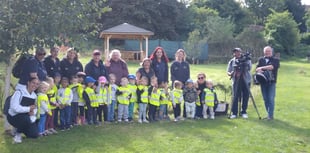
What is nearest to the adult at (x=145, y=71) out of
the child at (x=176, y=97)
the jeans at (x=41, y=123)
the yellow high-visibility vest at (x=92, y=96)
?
the child at (x=176, y=97)

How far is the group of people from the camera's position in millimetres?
7629

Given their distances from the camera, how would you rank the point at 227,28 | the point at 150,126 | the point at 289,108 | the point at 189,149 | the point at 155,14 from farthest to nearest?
the point at 155,14, the point at 227,28, the point at 289,108, the point at 150,126, the point at 189,149

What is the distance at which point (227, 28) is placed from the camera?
4253 centimetres

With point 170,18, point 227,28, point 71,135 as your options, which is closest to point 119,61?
point 71,135

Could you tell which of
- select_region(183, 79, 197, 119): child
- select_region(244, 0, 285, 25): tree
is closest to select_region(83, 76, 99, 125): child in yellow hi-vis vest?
select_region(183, 79, 197, 119): child

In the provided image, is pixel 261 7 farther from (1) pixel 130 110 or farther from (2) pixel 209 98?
Result: (1) pixel 130 110

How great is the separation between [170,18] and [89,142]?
39.9m

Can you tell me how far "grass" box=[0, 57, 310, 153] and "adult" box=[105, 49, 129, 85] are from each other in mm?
1259

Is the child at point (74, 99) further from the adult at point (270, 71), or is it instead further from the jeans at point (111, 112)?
the adult at point (270, 71)

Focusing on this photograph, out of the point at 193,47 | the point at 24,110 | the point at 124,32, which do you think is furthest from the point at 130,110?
the point at 193,47

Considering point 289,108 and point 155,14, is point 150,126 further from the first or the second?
point 155,14

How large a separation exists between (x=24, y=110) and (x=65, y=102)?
53.8 inches

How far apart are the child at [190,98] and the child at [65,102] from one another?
2959 millimetres

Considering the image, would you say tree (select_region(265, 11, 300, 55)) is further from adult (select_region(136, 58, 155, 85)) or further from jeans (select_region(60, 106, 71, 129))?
jeans (select_region(60, 106, 71, 129))
